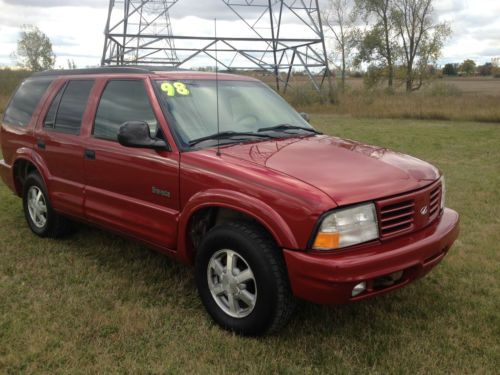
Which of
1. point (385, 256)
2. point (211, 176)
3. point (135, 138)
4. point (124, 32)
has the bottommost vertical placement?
point (385, 256)

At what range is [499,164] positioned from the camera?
9.54m

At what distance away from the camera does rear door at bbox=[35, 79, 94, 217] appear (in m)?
4.45

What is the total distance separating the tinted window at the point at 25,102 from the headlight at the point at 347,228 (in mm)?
3600

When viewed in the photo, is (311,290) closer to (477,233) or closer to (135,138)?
(135,138)

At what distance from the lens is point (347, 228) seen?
285 cm

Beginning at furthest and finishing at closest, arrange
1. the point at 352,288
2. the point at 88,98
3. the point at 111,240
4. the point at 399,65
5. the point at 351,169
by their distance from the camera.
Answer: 1. the point at 399,65
2. the point at 111,240
3. the point at 88,98
4. the point at 351,169
5. the point at 352,288

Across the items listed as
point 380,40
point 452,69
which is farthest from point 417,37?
point 452,69

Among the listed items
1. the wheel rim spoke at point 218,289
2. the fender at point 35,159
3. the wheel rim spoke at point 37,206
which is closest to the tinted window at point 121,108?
the fender at point 35,159

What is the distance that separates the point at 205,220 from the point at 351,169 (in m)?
1.13

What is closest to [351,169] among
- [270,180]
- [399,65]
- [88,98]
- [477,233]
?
[270,180]

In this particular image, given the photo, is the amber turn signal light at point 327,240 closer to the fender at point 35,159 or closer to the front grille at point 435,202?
the front grille at point 435,202

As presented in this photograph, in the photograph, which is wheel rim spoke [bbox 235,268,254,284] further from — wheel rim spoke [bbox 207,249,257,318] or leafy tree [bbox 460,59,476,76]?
leafy tree [bbox 460,59,476,76]

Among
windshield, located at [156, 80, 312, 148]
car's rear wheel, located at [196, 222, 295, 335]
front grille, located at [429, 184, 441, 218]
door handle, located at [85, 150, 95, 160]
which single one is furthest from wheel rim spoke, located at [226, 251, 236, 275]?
door handle, located at [85, 150, 95, 160]

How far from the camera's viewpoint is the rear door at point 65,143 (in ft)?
14.6
